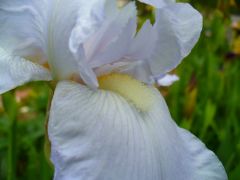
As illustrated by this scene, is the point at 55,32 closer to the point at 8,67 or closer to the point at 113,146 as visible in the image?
the point at 8,67

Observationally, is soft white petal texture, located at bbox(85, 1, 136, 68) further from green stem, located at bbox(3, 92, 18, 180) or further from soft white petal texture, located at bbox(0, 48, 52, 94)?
green stem, located at bbox(3, 92, 18, 180)

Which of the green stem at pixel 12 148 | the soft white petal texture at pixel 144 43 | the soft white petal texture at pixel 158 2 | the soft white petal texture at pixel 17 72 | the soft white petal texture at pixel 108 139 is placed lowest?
the green stem at pixel 12 148

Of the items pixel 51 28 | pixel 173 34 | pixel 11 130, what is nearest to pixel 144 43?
pixel 173 34

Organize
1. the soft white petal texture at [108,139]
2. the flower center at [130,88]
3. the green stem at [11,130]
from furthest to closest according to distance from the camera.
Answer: the green stem at [11,130] → the flower center at [130,88] → the soft white petal texture at [108,139]

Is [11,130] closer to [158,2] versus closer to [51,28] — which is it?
[51,28]

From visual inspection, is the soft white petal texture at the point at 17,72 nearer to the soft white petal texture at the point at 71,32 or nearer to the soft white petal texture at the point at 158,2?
the soft white petal texture at the point at 71,32

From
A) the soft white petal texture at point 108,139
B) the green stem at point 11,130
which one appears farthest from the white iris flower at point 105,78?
the green stem at point 11,130
